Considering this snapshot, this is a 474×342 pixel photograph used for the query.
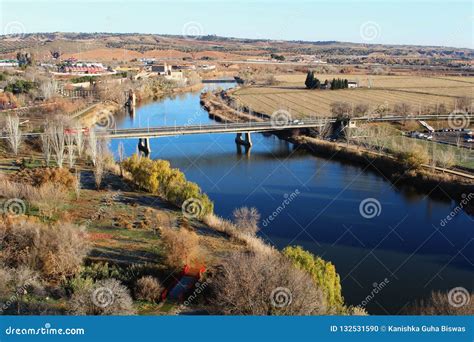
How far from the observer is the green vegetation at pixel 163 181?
13500 mm

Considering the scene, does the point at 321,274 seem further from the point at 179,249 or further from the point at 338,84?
the point at 338,84

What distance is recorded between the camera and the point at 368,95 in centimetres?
3734

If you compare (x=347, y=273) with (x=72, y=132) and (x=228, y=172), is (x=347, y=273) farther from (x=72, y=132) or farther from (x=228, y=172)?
(x=72, y=132)

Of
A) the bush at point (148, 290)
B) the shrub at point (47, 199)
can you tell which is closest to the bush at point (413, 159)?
the shrub at point (47, 199)

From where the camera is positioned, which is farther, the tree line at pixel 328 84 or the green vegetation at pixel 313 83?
the green vegetation at pixel 313 83

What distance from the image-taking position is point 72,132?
18.1 m

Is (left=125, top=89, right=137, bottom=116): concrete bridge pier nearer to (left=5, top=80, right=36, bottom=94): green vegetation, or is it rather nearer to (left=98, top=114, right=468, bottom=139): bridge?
(left=5, top=80, right=36, bottom=94): green vegetation

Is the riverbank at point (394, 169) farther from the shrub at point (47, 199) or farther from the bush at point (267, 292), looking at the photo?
the shrub at point (47, 199)

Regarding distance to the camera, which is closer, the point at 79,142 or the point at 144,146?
the point at 79,142

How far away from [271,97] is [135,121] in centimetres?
1210

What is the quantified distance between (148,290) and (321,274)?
2952 millimetres

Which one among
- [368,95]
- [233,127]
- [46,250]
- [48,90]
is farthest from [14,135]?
[368,95]

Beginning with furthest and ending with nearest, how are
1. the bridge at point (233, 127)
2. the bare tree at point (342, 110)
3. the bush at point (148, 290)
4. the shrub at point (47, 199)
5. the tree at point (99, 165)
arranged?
the bare tree at point (342, 110) → the bridge at point (233, 127) → the tree at point (99, 165) → the shrub at point (47, 199) → the bush at point (148, 290)

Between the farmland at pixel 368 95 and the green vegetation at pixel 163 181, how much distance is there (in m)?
15.8
